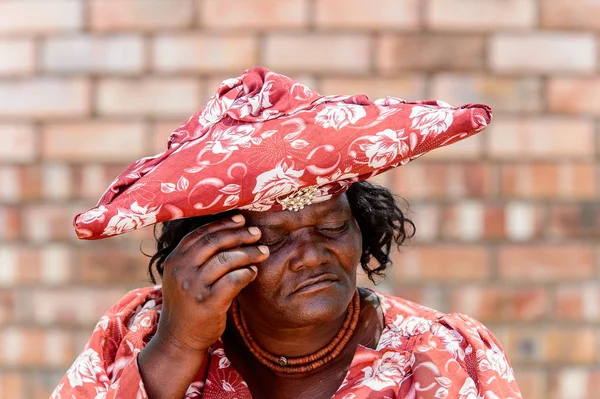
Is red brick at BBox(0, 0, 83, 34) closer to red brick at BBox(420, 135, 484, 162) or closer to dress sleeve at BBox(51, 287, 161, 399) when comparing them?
red brick at BBox(420, 135, 484, 162)

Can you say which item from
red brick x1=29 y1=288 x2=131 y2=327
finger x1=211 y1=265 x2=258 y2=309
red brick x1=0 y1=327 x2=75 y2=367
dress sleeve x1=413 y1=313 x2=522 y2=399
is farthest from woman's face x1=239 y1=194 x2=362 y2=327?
red brick x1=0 y1=327 x2=75 y2=367

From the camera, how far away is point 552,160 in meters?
3.77

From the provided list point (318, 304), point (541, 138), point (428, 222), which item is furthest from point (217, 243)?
point (541, 138)

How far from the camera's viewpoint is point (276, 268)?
2264 millimetres

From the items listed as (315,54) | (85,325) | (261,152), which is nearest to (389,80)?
(315,54)

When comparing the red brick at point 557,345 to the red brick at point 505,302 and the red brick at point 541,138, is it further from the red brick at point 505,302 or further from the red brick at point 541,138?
the red brick at point 541,138

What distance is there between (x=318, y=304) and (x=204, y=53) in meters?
1.80

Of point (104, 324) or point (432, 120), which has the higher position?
point (432, 120)

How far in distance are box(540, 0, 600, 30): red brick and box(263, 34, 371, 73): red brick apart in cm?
70

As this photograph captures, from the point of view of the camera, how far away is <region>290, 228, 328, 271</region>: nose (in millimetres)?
2240

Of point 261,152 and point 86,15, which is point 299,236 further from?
point 86,15

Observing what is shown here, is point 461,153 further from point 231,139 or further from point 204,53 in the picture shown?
point 231,139

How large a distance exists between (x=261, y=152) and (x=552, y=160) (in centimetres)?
196

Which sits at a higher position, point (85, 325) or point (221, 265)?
point (221, 265)
